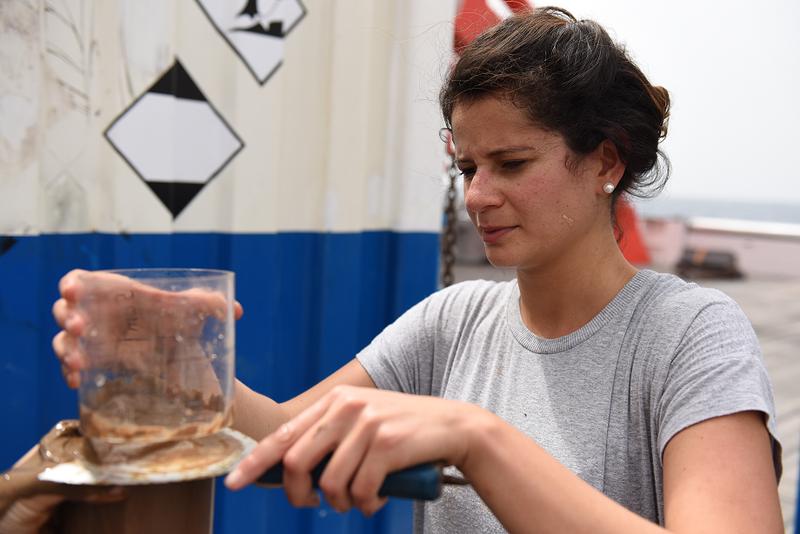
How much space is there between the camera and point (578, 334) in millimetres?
1537

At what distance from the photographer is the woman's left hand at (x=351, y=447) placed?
3.01 feet

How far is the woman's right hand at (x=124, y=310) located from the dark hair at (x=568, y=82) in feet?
2.59

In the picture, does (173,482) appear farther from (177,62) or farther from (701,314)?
(177,62)

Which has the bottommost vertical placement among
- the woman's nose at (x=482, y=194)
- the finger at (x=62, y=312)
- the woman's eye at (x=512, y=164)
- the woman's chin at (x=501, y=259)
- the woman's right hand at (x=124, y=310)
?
the finger at (x=62, y=312)

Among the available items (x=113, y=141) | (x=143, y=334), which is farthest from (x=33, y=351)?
(x=143, y=334)

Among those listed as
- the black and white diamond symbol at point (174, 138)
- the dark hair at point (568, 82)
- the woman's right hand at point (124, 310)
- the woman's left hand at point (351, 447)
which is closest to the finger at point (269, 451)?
the woman's left hand at point (351, 447)

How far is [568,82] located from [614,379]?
548 millimetres

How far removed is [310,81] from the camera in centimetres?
225

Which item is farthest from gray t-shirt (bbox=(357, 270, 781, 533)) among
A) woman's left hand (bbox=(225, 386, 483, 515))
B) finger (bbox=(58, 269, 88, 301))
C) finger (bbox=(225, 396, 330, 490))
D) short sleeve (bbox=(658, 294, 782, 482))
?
finger (bbox=(58, 269, 88, 301))

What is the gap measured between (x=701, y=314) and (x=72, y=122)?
1.30 meters

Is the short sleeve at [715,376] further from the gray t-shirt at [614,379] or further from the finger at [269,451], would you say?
the finger at [269,451]

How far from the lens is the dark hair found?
1.50m

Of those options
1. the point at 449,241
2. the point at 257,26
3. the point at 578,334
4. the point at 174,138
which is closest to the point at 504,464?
the point at 578,334

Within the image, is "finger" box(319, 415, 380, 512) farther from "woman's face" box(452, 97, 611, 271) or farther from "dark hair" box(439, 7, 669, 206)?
"dark hair" box(439, 7, 669, 206)
